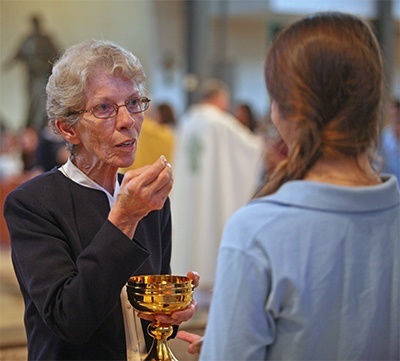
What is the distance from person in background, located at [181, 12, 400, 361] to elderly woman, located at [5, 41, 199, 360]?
0.32 metres

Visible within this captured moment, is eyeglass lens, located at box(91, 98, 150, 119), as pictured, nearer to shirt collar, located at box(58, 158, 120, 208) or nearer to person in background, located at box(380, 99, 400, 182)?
shirt collar, located at box(58, 158, 120, 208)

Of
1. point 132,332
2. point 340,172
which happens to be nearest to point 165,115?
point 132,332

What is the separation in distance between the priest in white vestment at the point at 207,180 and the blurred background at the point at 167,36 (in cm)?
452

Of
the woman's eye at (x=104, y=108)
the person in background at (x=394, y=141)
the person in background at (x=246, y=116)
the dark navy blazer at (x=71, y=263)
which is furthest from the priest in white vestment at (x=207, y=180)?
the woman's eye at (x=104, y=108)

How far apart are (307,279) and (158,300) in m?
0.45

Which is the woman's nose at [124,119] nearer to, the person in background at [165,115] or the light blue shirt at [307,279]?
the light blue shirt at [307,279]

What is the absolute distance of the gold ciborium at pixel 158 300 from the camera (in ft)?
5.99

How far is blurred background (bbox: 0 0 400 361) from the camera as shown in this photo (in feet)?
43.3

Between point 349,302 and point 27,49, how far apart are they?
40.7ft

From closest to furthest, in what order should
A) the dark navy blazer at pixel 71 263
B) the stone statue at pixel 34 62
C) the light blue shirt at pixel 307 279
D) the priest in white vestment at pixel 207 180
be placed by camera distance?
1. the light blue shirt at pixel 307 279
2. the dark navy blazer at pixel 71 263
3. the priest in white vestment at pixel 207 180
4. the stone statue at pixel 34 62

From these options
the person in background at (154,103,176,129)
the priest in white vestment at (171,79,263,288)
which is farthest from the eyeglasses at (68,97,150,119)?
the person in background at (154,103,176,129)

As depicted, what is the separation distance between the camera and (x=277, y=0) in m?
12.9

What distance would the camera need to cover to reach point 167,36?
1437cm

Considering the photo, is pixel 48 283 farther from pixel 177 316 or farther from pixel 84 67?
pixel 84 67
